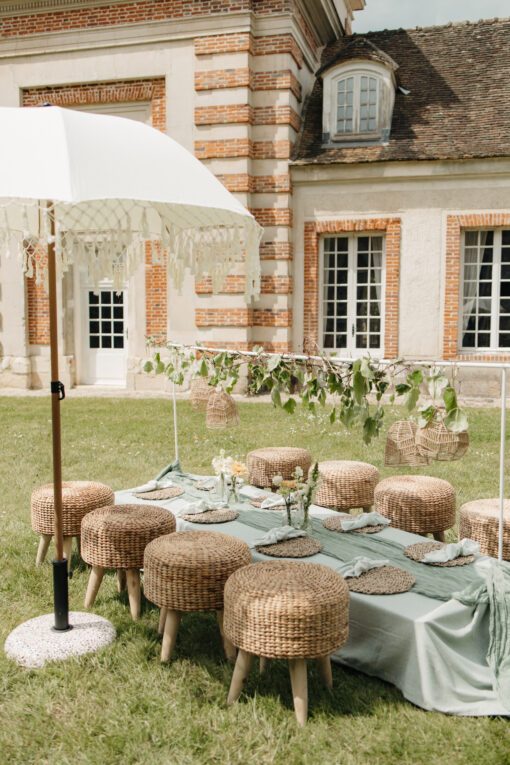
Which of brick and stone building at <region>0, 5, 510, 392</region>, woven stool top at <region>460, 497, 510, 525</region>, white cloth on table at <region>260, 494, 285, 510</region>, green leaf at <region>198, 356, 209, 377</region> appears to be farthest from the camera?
brick and stone building at <region>0, 5, 510, 392</region>

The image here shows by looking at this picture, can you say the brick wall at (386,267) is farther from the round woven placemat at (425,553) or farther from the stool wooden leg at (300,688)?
→ the stool wooden leg at (300,688)

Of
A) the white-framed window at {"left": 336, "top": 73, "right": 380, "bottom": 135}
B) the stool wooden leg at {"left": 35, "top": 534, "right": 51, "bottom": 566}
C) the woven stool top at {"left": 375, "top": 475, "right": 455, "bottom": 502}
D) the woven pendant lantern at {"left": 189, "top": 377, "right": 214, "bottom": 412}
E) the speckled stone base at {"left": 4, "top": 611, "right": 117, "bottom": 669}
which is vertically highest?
the white-framed window at {"left": 336, "top": 73, "right": 380, "bottom": 135}

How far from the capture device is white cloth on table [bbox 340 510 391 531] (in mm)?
4805

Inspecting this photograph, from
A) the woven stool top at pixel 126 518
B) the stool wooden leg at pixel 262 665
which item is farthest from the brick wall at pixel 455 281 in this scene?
the stool wooden leg at pixel 262 665

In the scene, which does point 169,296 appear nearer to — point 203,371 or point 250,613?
point 203,371

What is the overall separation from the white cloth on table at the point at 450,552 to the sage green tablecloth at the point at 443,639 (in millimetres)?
88

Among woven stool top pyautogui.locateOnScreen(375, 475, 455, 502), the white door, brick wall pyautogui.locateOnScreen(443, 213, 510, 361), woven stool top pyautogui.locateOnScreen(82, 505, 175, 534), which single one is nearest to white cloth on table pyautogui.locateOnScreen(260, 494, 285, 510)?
woven stool top pyautogui.locateOnScreen(375, 475, 455, 502)

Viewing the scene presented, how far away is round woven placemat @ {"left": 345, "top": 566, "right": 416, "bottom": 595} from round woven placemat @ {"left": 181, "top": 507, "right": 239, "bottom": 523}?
4.23ft

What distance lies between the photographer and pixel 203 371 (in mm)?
5551

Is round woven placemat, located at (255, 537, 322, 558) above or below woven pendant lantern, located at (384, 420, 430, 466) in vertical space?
below

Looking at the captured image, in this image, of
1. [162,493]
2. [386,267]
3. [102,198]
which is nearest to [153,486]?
[162,493]

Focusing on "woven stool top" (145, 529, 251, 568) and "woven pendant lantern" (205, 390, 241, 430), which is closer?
"woven stool top" (145, 529, 251, 568)

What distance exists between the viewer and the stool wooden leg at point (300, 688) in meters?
3.42

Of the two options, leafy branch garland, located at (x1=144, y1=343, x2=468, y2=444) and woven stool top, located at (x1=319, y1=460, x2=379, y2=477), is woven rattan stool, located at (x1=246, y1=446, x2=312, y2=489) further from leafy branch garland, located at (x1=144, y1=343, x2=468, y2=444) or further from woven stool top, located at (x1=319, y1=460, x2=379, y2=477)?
leafy branch garland, located at (x1=144, y1=343, x2=468, y2=444)
